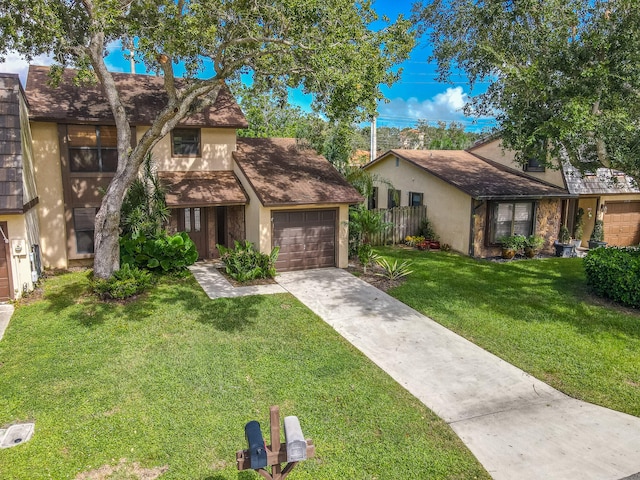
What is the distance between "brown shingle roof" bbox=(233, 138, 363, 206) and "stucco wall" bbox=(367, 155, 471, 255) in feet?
16.3

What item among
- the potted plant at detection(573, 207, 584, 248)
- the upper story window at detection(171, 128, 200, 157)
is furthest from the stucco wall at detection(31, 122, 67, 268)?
the potted plant at detection(573, 207, 584, 248)

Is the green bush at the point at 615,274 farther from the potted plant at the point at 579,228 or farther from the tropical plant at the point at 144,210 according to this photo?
the tropical plant at the point at 144,210

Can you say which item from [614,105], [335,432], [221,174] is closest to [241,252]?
[221,174]

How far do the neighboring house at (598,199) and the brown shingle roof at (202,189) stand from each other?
11.1 meters

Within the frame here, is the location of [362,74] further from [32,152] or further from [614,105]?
[32,152]

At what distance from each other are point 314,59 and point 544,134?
18.1 feet

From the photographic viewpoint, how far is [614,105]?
33.8ft

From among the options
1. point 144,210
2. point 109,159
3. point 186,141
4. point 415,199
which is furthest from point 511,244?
point 109,159

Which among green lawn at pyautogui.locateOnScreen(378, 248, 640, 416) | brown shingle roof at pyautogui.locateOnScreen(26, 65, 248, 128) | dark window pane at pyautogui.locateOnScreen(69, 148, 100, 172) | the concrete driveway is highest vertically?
brown shingle roof at pyautogui.locateOnScreen(26, 65, 248, 128)

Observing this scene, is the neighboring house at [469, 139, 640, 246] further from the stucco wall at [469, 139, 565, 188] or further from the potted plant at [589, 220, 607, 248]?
the potted plant at [589, 220, 607, 248]

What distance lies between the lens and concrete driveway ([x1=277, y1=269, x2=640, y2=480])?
5.77 meters

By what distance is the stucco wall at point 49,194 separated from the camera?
13898mm

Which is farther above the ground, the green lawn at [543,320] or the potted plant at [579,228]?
the potted plant at [579,228]

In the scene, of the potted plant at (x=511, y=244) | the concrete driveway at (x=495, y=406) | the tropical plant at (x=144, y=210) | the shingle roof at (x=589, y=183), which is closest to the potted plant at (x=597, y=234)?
the shingle roof at (x=589, y=183)
